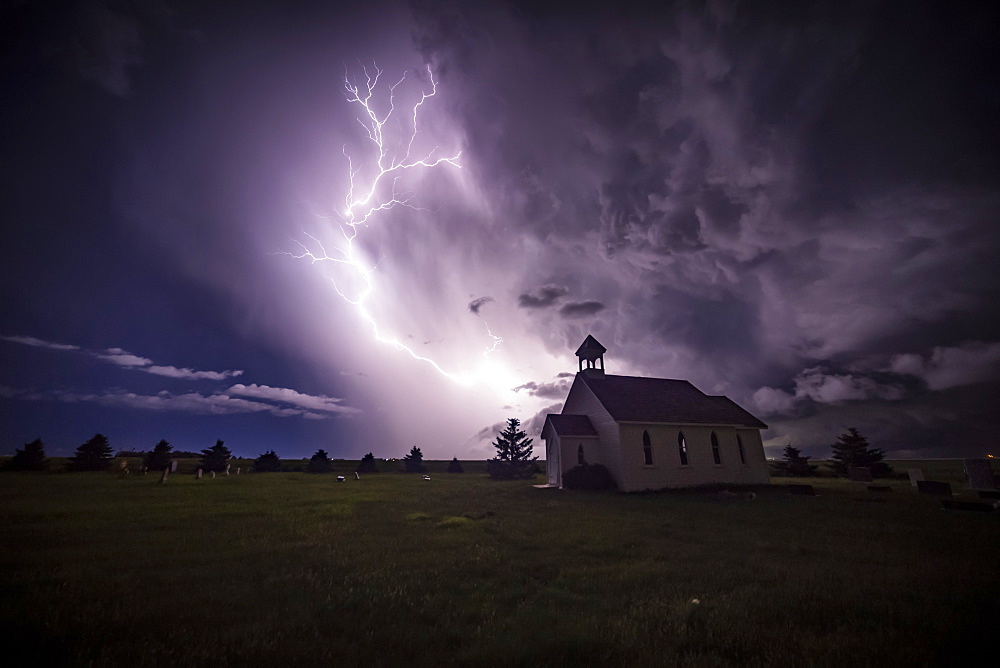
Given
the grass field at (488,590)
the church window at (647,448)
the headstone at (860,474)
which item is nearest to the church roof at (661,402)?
the church window at (647,448)

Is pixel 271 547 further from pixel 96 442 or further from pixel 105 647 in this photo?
pixel 96 442

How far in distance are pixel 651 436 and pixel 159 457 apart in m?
55.0

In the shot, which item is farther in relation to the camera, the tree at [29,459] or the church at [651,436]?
the tree at [29,459]

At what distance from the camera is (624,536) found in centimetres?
1314

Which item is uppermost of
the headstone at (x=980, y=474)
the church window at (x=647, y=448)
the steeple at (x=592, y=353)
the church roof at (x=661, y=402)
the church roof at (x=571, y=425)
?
the steeple at (x=592, y=353)

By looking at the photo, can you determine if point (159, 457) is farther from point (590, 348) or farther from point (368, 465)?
point (590, 348)

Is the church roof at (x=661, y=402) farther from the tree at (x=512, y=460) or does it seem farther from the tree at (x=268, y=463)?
the tree at (x=268, y=463)

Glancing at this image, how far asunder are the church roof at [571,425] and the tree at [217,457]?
4299cm

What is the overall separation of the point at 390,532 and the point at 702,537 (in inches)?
398

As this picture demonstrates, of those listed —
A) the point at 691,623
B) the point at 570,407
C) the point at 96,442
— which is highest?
the point at 570,407

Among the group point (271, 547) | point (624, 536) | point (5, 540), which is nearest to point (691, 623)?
point (624, 536)

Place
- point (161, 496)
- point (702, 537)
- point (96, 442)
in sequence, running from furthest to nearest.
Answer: point (96, 442)
point (161, 496)
point (702, 537)

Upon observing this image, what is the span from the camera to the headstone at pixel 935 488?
2341cm

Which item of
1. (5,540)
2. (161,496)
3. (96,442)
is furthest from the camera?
(96,442)
